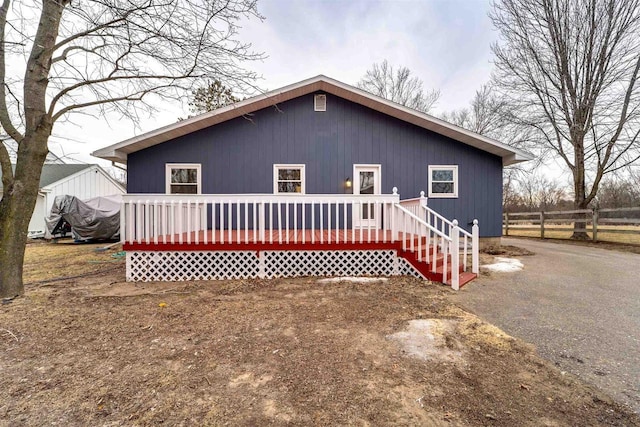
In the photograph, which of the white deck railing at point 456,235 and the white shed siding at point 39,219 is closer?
the white deck railing at point 456,235

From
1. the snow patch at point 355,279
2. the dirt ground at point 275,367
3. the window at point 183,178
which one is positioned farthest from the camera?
the window at point 183,178

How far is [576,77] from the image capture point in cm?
1147

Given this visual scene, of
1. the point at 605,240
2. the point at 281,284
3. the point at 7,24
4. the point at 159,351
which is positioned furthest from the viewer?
the point at 605,240

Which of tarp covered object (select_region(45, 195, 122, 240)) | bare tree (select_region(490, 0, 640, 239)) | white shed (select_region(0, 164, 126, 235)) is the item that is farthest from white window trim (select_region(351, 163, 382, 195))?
white shed (select_region(0, 164, 126, 235))

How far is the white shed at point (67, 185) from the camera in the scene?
1445cm

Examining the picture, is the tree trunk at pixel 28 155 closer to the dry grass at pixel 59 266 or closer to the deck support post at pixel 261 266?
the dry grass at pixel 59 266

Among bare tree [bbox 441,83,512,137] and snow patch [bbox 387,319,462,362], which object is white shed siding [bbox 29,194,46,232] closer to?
snow patch [bbox 387,319,462,362]

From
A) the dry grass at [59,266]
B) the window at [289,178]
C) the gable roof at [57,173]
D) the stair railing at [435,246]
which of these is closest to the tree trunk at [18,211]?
the dry grass at [59,266]

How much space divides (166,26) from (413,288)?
5.89 meters

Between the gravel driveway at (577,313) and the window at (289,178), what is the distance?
4947 millimetres

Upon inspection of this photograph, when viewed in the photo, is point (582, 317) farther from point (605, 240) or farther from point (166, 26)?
point (605, 240)

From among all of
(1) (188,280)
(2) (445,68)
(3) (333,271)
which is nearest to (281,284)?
(3) (333,271)

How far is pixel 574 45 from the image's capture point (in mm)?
11266

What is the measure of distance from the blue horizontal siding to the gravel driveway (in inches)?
111
